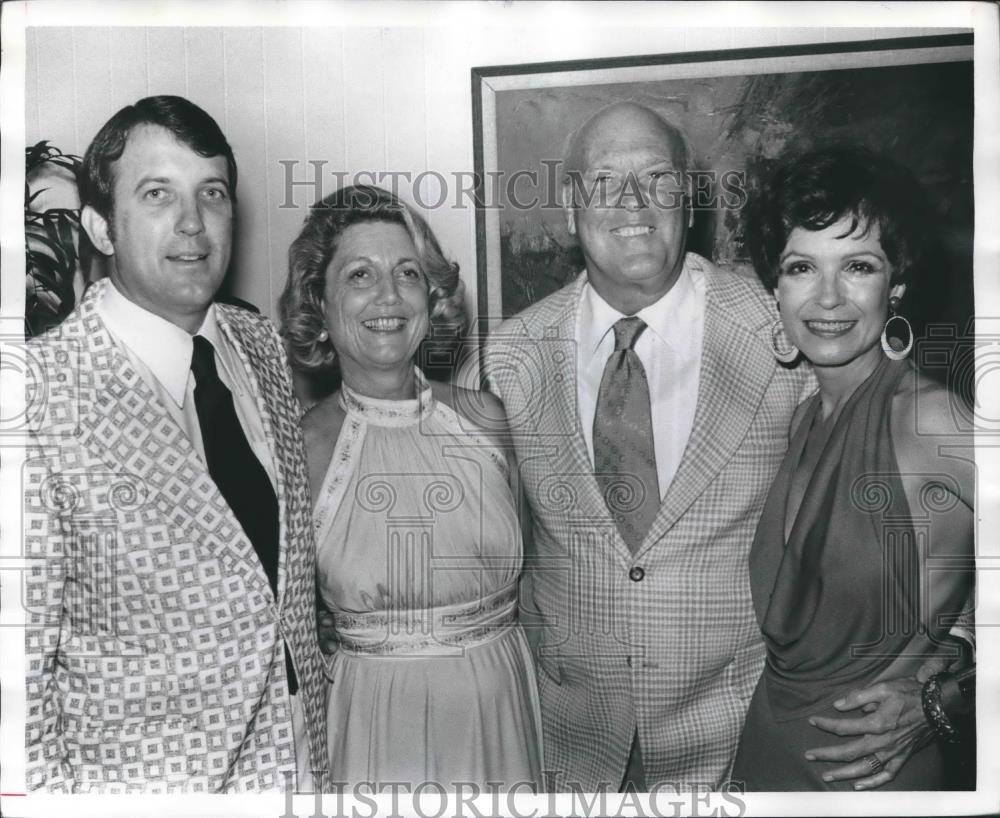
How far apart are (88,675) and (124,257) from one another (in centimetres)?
99

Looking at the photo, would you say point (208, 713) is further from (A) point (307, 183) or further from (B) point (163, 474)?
(A) point (307, 183)

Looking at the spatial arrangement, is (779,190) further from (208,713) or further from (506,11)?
(208,713)

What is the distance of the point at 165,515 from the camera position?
7.84ft

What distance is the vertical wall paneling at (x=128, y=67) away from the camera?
8.18 feet

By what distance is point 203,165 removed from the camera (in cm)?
245

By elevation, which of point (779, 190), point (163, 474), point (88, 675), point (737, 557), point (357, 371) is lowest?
point (88, 675)

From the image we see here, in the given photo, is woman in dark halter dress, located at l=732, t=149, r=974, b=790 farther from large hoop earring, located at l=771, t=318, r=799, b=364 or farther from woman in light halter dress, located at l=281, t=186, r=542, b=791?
woman in light halter dress, located at l=281, t=186, r=542, b=791

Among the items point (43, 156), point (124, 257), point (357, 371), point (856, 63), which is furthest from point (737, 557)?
point (43, 156)

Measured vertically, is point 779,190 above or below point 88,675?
above

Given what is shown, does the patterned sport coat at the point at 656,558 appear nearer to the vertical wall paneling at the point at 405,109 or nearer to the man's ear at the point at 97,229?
the vertical wall paneling at the point at 405,109

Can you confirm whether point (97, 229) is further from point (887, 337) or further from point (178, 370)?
point (887, 337)

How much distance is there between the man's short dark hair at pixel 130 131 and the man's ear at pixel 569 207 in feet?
2.62

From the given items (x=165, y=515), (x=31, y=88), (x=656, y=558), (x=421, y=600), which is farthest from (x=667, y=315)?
(x=31, y=88)

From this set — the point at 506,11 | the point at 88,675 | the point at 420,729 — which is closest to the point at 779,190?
the point at 506,11
